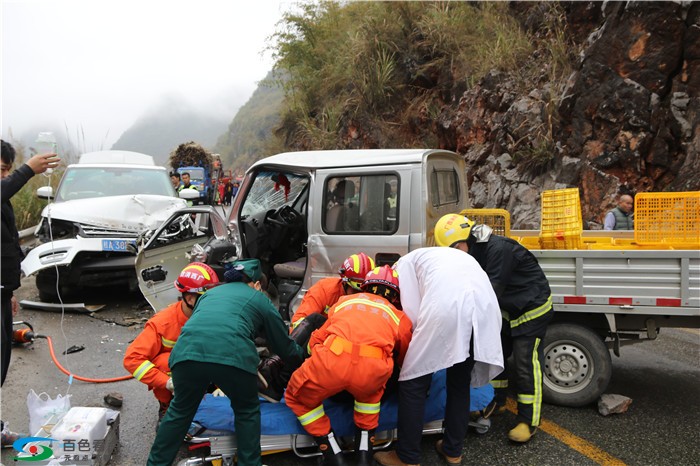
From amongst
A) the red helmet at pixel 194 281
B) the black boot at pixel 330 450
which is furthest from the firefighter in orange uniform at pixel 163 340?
the black boot at pixel 330 450

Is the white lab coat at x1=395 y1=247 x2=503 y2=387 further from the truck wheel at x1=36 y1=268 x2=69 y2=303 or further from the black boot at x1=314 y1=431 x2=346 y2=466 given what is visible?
the truck wheel at x1=36 y1=268 x2=69 y2=303

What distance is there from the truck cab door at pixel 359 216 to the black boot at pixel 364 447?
1.54 meters

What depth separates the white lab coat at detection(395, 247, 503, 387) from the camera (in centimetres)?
305

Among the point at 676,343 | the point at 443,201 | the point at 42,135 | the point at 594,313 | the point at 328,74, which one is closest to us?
the point at 594,313

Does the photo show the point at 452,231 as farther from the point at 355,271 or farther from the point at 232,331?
the point at 232,331

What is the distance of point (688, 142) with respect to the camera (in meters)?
7.40

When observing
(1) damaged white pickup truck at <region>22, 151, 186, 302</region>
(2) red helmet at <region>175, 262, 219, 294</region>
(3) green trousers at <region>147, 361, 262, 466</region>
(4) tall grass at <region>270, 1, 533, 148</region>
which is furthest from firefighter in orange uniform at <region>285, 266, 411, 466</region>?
(4) tall grass at <region>270, 1, 533, 148</region>

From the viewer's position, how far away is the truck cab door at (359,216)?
4.24 m

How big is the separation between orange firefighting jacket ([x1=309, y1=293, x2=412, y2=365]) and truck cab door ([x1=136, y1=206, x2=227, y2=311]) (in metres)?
2.10

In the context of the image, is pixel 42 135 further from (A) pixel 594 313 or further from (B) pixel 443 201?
(A) pixel 594 313

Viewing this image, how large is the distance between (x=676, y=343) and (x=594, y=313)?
2.35 metres

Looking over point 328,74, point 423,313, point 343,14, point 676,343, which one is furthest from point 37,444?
point 343,14

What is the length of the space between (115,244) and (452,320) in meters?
4.96

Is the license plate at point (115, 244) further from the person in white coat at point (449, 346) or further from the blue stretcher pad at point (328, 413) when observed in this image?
the person in white coat at point (449, 346)
